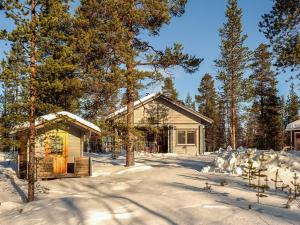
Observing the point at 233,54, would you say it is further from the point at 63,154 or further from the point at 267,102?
the point at 63,154

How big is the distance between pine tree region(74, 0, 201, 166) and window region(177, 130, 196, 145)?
14.9 m

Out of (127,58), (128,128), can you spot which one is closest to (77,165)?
(128,128)

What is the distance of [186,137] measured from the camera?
123ft

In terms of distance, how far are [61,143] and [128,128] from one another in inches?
150

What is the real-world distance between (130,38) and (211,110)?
39.6m

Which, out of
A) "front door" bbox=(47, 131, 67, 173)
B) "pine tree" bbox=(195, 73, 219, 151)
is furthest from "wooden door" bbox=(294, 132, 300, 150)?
"front door" bbox=(47, 131, 67, 173)

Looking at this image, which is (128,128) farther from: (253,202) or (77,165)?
(253,202)

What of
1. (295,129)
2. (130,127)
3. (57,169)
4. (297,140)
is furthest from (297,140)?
(57,169)

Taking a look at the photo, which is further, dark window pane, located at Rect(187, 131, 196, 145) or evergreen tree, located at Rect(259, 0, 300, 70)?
dark window pane, located at Rect(187, 131, 196, 145)

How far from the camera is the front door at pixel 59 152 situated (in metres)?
19.9

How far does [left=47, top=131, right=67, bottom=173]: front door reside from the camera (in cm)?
1988

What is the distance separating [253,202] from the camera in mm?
10391

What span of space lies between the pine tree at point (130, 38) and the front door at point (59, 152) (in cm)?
366

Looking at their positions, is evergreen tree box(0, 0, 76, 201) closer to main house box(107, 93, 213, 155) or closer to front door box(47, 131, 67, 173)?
front door box(47, 131, 67, 173)
